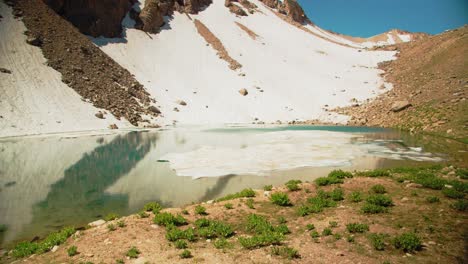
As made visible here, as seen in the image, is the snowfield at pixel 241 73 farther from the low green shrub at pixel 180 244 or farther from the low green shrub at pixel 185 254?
the low green shrub at pixel 185 254

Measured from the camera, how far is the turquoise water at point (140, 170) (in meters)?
13.6

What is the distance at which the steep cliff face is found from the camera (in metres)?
73.7

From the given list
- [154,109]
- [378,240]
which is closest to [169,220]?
[378,240]

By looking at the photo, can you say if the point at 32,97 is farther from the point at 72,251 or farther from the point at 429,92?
the point at 429,92

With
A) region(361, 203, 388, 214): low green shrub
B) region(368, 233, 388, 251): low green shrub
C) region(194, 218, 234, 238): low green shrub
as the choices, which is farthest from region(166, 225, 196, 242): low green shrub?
region(361, 203, 388, 214): low green shrub

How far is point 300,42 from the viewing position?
103438 mm

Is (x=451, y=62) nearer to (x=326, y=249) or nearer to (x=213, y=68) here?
(x=213, y=68)

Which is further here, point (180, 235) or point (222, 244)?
point (180, 235)

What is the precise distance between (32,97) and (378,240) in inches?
2102

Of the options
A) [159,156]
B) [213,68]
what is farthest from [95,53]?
[159,156]

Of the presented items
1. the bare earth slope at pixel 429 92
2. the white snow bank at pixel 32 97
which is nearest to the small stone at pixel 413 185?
the bare earth slope at pixel 429 92

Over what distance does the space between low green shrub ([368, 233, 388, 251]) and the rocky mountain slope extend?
45.2 m

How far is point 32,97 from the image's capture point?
4709 cm

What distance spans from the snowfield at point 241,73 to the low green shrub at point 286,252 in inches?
2082
